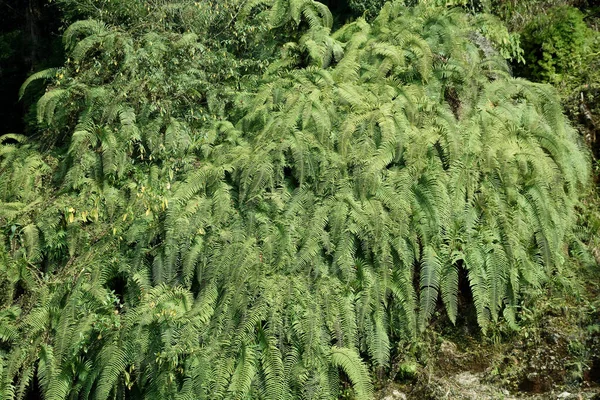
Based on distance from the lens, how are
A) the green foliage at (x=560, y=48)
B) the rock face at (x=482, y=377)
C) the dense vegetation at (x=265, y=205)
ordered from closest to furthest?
1. the dense vegetation at (x=265, y=205)
2. the rock face at (x=482, y=377)
3. the green foliage at (x=560, y=48)

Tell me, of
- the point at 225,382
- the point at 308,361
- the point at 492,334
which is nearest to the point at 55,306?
the point at 225,382

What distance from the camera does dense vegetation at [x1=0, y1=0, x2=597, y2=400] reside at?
6402 mm

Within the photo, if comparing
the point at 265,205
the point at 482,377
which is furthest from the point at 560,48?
the point at 265,205

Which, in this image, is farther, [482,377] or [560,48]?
[560,48]

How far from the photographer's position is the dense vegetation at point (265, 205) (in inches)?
252

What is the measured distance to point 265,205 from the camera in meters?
7.05

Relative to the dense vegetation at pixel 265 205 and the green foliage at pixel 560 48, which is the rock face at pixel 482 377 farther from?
the green foliage at pixel 560 48

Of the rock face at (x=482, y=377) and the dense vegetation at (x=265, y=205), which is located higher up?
the dense vegetation at (x=265, y=205)

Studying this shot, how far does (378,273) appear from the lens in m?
6.99

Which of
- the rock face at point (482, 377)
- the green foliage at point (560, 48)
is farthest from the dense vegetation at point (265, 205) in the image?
the green foliage at point (560, 48)

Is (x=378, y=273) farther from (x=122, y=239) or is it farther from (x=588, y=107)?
(x=588, y=107)

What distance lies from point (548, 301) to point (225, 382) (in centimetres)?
353

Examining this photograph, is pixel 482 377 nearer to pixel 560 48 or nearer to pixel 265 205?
pixel 265 205

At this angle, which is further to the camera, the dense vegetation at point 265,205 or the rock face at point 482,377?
the rock face at point 482,377
